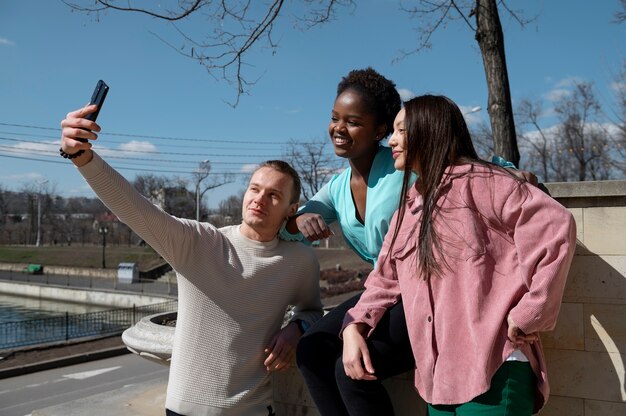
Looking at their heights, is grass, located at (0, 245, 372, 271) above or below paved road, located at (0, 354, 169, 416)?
below

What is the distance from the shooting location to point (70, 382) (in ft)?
43.2

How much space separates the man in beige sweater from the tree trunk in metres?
3.45

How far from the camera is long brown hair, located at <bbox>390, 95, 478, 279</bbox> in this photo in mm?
2154

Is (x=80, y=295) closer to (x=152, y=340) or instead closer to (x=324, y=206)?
(x=152, y=340)

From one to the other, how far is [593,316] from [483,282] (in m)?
1.10

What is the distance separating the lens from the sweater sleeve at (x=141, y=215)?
7.45 ft

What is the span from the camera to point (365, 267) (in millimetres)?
39781

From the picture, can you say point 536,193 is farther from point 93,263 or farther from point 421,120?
point 93,263

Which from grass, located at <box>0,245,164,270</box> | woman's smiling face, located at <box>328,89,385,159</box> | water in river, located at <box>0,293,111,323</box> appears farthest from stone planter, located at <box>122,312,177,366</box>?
grass, located at <box>0,245,164,270</box>

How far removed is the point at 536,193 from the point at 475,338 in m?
0.54

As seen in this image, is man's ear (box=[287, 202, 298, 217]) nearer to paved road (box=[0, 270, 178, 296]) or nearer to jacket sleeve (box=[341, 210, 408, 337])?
jacket sleeve (box=[341, 210, 408, 337])

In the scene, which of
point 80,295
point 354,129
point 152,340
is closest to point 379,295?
point 354,129

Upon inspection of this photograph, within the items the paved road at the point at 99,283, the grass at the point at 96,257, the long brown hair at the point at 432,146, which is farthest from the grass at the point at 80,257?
the long brown hair at the point at 432,146

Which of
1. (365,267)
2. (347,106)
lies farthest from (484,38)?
(365,267)
